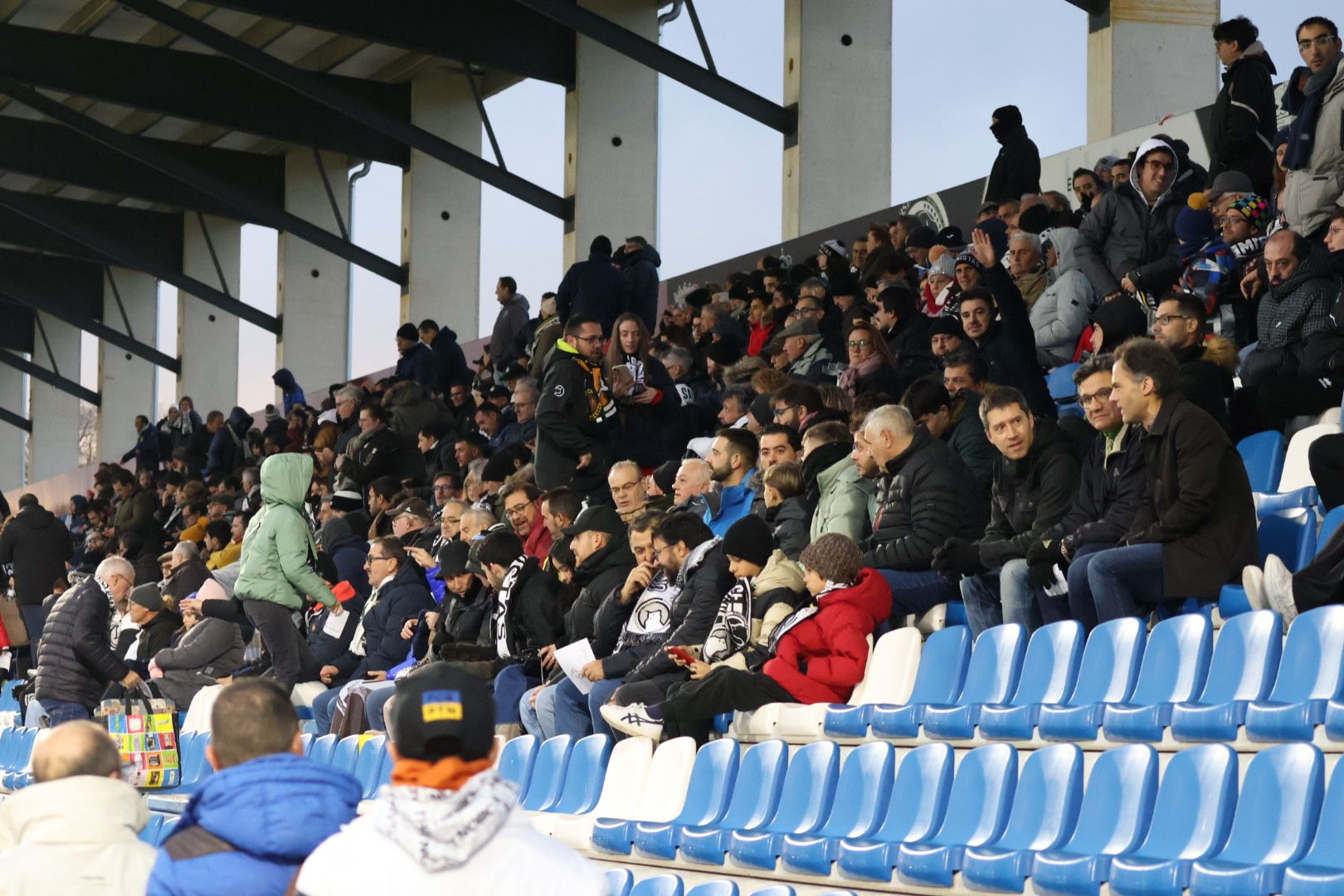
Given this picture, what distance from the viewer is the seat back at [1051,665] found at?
509 cm

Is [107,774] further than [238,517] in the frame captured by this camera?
No

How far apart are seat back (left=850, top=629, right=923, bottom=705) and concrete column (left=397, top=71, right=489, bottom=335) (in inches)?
611

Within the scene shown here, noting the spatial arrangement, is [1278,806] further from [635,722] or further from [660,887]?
[635,722]

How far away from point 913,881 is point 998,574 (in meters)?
1.67

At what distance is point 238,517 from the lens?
13617mm

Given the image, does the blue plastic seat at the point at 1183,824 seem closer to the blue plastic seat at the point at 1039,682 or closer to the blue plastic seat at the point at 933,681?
the blue plastic seat at the point at 1039,682

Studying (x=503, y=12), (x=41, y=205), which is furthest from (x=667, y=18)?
(x=41, y=205)

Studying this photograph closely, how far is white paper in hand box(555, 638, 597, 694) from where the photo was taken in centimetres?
672

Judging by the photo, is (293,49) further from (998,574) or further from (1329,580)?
(1329,580)

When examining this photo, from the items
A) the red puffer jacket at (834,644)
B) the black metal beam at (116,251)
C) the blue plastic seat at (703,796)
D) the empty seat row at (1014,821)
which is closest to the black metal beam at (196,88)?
the black metal beam at (116,251)

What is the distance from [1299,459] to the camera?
19.1ft

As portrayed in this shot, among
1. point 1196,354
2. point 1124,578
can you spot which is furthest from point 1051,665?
point 1196,354

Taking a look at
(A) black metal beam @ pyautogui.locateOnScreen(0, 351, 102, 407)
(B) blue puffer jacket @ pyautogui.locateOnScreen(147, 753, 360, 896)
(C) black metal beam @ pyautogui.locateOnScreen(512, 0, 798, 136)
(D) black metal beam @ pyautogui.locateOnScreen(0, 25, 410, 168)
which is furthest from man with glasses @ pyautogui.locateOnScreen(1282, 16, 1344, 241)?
(A) black metal beam @ pyautogui.locateOnScreen(0, 351, 102, 407)

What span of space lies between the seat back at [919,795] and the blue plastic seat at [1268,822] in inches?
40.0
